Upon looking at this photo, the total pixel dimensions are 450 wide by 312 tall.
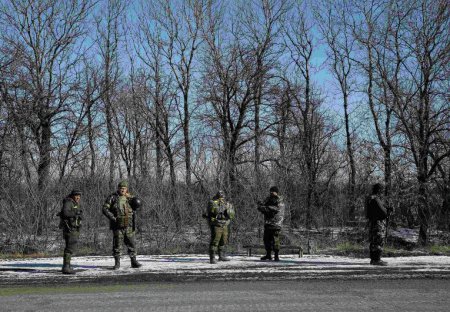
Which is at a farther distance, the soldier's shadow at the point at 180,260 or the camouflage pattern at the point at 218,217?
the soldier's shadow at the point at 180,260

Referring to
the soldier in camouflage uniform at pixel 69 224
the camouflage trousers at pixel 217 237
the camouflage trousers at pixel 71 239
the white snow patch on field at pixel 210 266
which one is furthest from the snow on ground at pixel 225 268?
the camouflage trousers at pixel 71 239

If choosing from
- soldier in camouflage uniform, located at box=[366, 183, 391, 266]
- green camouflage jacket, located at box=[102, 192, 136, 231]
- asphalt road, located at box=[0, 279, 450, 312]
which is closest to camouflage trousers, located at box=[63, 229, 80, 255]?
green camouflage jacket, located at box=[102, 192, 136, 231]

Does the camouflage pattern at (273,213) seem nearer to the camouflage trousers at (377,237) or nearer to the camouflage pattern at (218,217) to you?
the camouflage pattern at (218,217)

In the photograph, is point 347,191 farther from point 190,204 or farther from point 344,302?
point 344,302

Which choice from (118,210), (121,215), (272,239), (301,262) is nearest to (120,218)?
(121,215)

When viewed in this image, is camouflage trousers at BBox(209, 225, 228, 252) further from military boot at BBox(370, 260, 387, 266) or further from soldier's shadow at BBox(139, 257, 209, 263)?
military boot at BBox(370, 260, 387, 266)

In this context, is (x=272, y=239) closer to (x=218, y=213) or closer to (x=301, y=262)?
(x=301, y=262)

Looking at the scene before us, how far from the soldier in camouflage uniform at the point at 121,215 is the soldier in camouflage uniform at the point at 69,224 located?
66cm

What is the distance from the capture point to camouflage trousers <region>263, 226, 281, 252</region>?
44.3 feet

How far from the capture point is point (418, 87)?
66.0 ft

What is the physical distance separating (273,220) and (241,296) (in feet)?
17.0

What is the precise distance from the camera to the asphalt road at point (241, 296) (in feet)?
25.1

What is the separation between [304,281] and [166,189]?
1049 cm

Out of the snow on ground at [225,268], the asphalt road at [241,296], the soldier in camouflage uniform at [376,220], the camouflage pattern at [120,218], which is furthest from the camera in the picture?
the soldier in camouflage uniform at [376,220]
